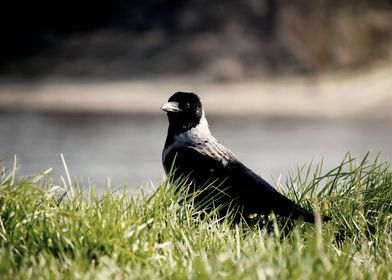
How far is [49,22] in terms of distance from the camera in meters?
51.0

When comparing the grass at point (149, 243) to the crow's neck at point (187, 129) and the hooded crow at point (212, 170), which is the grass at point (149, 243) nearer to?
the hooded crow at point (212, 170)

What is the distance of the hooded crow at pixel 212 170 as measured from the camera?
17.3 feet

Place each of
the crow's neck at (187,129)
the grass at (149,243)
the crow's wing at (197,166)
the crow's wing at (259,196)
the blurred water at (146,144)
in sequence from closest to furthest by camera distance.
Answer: the grass at (149,243)
the crow's wing at (259,196)
the crow's wing at (197,166)
the crow's neck at (187,129)
the blurred water at (146,144)

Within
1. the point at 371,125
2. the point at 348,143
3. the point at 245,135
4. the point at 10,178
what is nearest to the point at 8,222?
the point at 10,178

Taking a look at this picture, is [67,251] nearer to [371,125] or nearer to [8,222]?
[8,222]

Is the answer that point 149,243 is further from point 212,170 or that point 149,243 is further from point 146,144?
point 146,144

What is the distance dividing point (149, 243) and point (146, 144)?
734 inches

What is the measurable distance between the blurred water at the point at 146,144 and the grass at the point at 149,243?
215 inches

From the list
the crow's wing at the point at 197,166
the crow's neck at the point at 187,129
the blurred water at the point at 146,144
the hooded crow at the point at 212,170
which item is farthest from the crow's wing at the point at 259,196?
the blurred water at the point at 146,144

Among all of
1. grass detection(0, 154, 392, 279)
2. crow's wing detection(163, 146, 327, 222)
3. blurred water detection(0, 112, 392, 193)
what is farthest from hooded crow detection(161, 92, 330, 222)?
blurred water detection(0, 112, 392, 193)

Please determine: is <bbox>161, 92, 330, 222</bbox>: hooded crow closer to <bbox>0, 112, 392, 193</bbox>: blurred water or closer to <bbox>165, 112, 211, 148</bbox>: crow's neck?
<bbox>165, 112, 211, 148</bbox>: crow's neck

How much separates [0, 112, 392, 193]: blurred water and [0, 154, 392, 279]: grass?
5450 millimetres

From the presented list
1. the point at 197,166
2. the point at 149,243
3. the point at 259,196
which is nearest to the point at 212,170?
the point at 197,166

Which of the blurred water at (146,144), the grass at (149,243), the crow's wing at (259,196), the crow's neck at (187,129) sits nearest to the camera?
the grass at (149,243)
